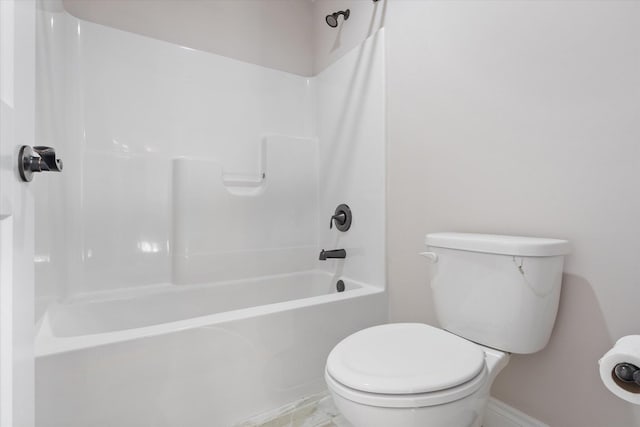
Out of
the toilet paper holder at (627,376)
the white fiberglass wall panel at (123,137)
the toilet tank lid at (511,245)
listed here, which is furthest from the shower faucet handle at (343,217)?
the toilet paper holder at (627,376)

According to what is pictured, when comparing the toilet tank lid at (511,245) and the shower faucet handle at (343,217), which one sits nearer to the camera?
the toilet tank lid at (511,245)

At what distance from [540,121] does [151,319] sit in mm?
1925

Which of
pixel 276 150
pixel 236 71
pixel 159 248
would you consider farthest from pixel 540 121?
pixel 159 248

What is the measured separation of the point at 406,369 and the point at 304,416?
0.70 metres

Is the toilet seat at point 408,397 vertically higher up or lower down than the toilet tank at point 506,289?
lower down

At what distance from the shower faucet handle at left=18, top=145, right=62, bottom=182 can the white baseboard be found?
1.52 metres

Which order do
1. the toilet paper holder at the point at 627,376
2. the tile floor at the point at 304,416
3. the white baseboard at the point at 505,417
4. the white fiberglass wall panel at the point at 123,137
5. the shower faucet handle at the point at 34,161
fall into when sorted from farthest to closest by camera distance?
the white fiberglass wall panel at the point at 123,137
the tile floor at the point at 304,416
the white baseboard at the point at 505,417
the toilet paper holder at the point at 627,376
the shower faucet handle at the point at 34,161

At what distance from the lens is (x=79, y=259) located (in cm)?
156

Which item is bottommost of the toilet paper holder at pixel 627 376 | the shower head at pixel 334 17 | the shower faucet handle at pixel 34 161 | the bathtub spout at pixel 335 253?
the toilet paper holder at pixel 627 376

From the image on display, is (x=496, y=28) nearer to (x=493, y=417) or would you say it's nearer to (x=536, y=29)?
(x=536, y=29)

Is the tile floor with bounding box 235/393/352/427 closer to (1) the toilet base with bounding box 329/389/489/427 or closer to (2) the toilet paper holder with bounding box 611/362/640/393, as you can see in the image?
(1) the toilet base with bounding box 329/389/489/427

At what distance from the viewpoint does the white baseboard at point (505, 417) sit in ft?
3.63

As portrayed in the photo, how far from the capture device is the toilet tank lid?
937 millimetres

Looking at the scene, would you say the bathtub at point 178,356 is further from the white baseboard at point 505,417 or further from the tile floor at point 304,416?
the white baseboard at point 505,417
